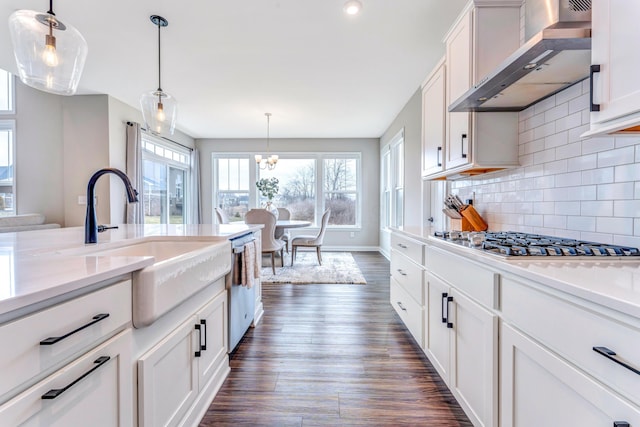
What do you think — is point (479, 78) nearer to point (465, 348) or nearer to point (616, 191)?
point (616, 191)

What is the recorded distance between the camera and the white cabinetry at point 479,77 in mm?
1830

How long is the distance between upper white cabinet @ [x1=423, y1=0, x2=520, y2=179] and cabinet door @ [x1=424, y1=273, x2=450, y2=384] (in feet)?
2.81

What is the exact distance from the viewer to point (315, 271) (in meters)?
4.70

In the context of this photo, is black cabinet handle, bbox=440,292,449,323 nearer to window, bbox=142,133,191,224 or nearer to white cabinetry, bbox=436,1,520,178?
white cabinetry, bbox=436,1,520,178

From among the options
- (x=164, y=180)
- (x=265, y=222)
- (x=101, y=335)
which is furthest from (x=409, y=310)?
(x=164, y=180)

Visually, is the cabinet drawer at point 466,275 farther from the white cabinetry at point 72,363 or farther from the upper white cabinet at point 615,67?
the white cabinetry at point 72,363

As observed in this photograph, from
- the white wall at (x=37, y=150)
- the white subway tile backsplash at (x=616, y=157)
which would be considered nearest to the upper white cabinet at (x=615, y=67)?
the white subway tile backsplash at (x=616, y=157)

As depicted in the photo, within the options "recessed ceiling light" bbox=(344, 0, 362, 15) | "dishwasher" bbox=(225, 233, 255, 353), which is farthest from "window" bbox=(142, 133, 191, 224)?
"recessed ceiling light" bbox=(344, 0, 362, 15)

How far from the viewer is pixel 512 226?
2021 millimetres

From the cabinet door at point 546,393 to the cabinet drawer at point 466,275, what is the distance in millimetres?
146

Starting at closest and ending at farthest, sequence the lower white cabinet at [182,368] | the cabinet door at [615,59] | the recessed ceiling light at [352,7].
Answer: the cabinet door at [615,59] < the lower white cabinet at [182,368] < the recessed ceiling light at [352,7]

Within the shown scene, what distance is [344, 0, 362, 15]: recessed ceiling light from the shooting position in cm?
226

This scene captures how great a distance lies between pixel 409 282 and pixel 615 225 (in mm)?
1268

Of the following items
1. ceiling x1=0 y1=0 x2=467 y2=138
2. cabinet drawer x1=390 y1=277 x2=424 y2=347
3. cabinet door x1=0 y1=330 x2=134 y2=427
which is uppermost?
ceiling x1=0 y1=0 x2=467 y2=138
